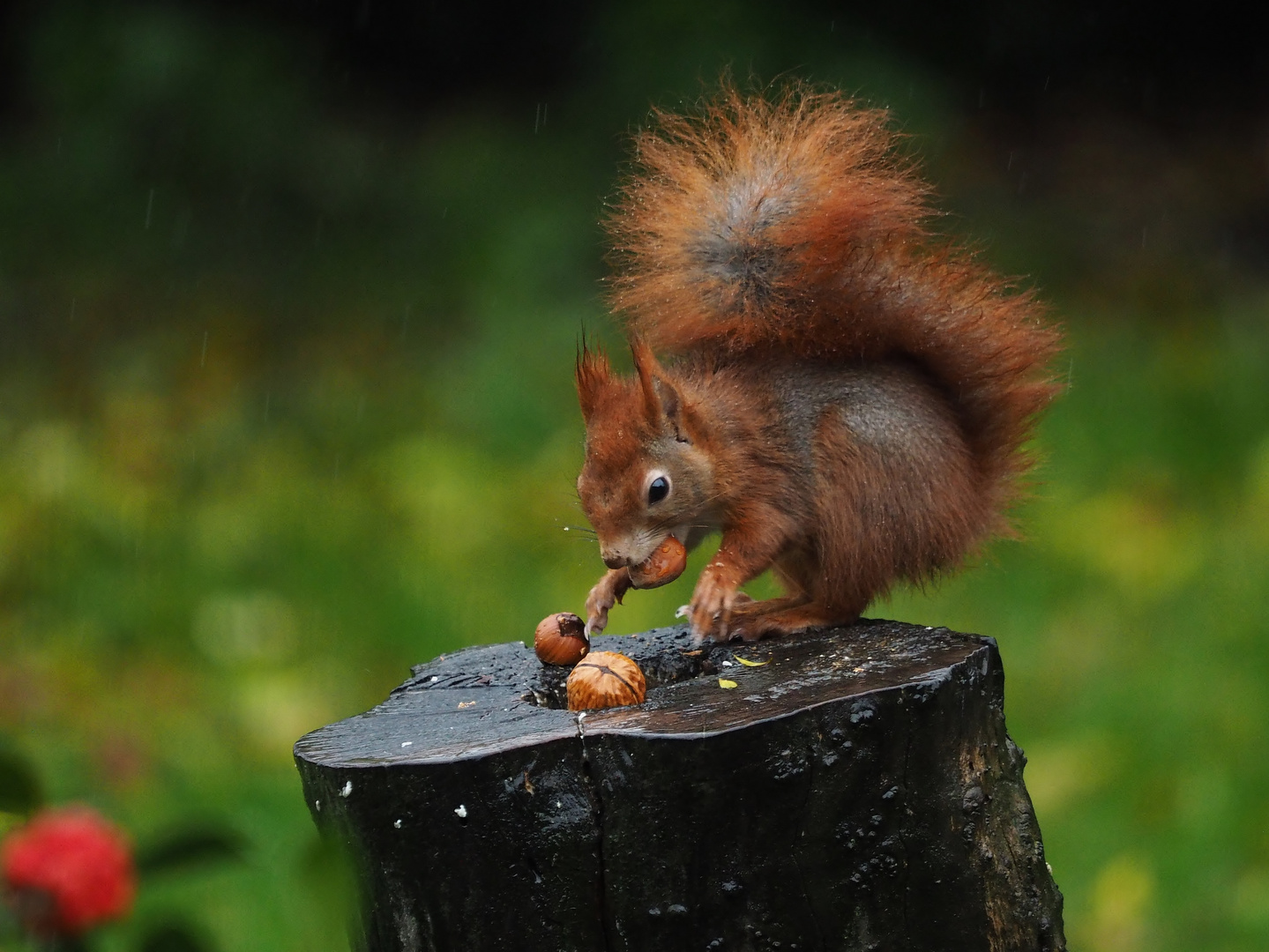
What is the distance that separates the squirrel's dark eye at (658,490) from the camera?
1.36 m

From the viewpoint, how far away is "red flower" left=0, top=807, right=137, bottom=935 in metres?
0.39

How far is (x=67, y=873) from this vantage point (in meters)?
0.40

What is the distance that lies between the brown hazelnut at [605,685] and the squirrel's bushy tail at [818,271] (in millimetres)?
353

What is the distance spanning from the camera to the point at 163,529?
3252 millimetres

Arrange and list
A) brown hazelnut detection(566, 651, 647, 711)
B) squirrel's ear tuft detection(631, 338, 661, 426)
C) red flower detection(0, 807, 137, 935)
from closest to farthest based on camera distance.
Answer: red flower detection(0, 807, 137, 935) < brown hazelnut detection(566, 651, 647, 711) < squirrel's ear tuft detection(631, 338, 661, 426)

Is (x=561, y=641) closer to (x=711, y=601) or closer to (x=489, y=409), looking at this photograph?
(x=711, y=601)

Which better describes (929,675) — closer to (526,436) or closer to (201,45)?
(526,436)

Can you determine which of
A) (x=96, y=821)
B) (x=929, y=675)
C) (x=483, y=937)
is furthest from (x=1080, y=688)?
(x=96, y=821)

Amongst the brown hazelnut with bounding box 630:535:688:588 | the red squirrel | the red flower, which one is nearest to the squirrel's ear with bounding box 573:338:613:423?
the red squirrel

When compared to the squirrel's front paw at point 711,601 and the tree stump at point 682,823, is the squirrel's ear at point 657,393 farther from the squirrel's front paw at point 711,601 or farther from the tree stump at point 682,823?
the tree stump at point 682,823

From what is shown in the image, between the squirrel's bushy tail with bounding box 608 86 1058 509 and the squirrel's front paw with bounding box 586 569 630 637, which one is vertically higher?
the squirrel's bushy tail with bounding box 608 86 1058 509

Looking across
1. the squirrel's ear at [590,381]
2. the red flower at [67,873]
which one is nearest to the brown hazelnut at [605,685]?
the squirrel's ear at [590,381]

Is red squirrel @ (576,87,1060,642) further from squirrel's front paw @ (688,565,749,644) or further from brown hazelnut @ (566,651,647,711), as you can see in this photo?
brown hazelnut @ (566,651,647,711)

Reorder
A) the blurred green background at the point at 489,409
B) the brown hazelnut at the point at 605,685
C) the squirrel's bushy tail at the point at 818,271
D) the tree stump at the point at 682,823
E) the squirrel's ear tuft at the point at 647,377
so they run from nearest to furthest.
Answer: the tree stump at the point at 682,823 → the brown hazelnut at the point at 605,685 → the squirrel's ear tuft at the point at 647,377 → the squirrel's bushy tail at the point at 818,271 → the blurred green background at the point at 489,409
